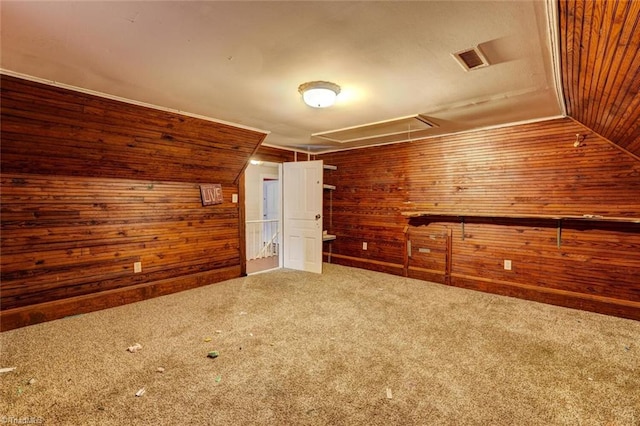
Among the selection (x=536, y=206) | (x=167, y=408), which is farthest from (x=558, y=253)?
(x=167, y=408)

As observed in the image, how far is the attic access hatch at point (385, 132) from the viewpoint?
366cm

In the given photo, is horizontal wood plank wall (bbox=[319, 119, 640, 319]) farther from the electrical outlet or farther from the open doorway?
the open doorway

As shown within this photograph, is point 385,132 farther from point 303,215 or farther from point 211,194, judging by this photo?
point 211,194

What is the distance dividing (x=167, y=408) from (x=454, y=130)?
436cm

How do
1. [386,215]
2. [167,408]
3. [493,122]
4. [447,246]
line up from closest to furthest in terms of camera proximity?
[167,408], [493,122], [447,246], [386,215]

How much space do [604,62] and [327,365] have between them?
264 cm

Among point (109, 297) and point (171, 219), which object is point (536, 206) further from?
point (109, 297)

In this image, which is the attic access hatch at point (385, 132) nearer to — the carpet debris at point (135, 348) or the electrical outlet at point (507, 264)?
the electrical outlet at point (507, 264)

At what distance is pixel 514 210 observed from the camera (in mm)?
3869

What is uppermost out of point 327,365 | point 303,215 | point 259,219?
point 303,215

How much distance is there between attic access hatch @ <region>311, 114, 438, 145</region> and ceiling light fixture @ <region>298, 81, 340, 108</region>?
1.14 metres

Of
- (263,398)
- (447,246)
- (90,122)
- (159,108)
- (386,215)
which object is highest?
(159,108)

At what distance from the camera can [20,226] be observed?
2971mm

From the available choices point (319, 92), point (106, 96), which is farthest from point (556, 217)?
point (106, 96)
